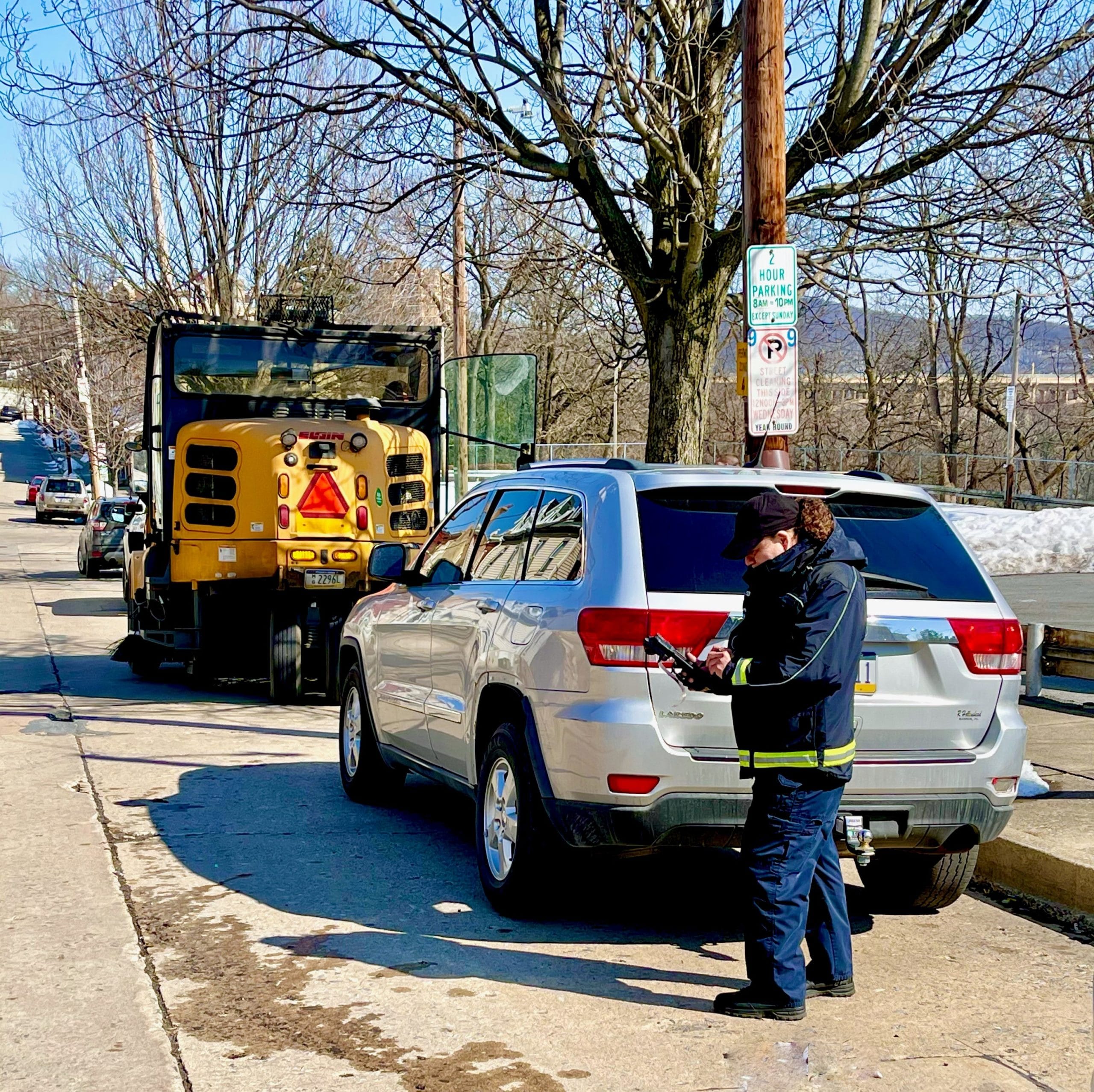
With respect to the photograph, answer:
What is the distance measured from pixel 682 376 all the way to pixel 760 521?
689 cm

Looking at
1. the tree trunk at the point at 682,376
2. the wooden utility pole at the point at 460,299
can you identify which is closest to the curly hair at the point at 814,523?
the tree trunk at the point at 682,376

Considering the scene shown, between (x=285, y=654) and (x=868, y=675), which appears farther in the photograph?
(x=285, y=654)

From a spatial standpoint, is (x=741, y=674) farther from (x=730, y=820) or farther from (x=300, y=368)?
(x=300, y=368)

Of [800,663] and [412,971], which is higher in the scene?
[800,663]

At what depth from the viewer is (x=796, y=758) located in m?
4.76

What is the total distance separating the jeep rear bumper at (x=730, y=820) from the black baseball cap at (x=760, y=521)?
41.7 inches

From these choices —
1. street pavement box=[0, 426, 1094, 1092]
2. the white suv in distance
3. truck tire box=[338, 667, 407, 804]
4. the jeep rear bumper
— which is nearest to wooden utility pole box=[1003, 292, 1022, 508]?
truck tire box=[338, 667, 407, 804]

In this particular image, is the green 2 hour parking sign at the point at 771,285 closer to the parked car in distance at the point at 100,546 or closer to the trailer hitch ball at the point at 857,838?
the trailer hitch ball at the point at 857,838

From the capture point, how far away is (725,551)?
487 centimetres

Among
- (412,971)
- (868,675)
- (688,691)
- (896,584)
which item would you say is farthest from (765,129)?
(412,971)

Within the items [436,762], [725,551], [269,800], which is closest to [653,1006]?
[725,551]

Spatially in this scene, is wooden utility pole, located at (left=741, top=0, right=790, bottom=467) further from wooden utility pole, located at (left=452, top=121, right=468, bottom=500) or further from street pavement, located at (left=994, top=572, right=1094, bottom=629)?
street pavement, located at (left=994, top=572, right=1094, bottom=629)

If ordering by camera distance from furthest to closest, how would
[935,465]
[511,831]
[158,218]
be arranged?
1. [935,465]
2. [158,218]
3. [511,831]

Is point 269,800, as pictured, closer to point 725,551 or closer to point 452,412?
point 725,551
